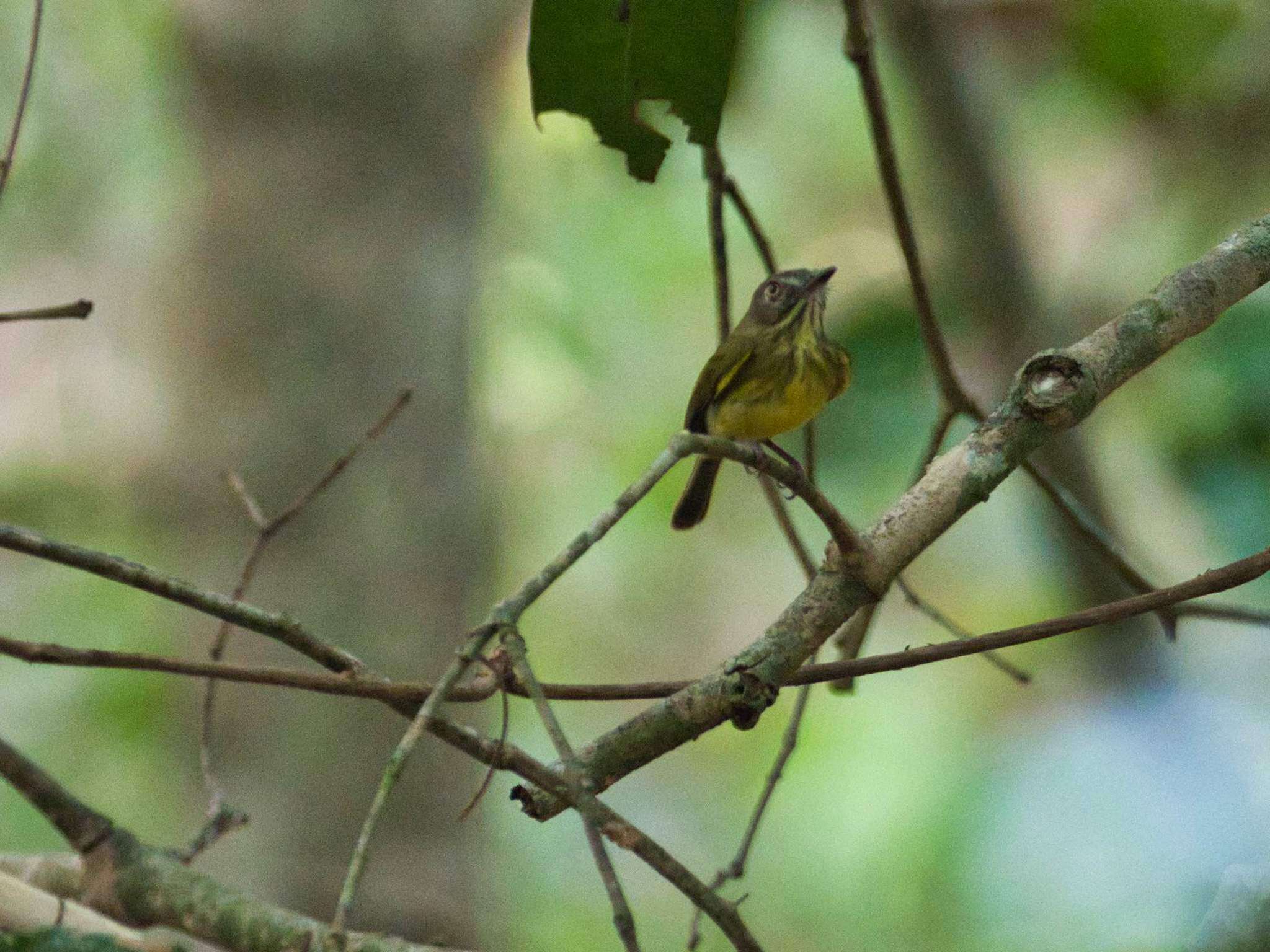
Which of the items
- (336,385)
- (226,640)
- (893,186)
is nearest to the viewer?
(226,640)

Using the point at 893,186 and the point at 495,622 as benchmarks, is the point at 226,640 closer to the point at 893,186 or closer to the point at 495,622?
the point at 495,622

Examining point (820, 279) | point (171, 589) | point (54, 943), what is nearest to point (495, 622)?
point (171, 589)

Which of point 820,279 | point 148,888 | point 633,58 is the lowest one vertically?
point 148,888

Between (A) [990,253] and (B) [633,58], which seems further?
(A) [990,253]

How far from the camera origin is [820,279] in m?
2.81

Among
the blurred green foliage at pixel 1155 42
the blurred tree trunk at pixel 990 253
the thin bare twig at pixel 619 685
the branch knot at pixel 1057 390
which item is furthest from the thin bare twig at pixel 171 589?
the blurred green foliage at pixel 1155 42

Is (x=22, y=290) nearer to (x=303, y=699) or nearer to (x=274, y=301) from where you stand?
(x=274, y=301)

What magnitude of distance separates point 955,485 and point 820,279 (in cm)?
162

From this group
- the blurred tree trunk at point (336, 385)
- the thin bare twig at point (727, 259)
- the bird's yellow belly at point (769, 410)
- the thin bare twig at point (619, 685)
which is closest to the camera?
the thin bare twig at point (619, 685)

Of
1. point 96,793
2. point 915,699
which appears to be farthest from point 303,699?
point 915,699

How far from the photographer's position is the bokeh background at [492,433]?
3.09 metres

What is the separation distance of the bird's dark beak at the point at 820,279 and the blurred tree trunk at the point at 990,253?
0.66 meters

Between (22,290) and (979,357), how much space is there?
3.14 meters

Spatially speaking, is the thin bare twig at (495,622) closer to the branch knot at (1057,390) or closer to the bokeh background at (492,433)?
the branch knot at (1057,390)
